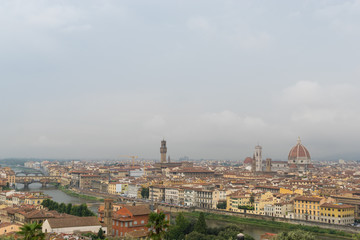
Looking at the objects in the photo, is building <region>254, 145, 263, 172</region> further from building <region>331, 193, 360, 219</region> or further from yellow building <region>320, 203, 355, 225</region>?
yellow building <region>320, 203, 355, 225</region>

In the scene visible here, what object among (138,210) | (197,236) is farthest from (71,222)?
(197,236)

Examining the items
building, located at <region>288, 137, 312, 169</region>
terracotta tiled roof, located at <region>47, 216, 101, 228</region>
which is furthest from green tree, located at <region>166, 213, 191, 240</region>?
building, located at <region>288, 137, 312, 169</region>

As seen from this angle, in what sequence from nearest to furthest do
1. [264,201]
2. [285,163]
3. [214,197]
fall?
1. [264,201]
2. [214,197]
3. [285,163]

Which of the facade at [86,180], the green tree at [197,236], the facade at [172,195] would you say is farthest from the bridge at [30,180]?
the green tree at [197,236]

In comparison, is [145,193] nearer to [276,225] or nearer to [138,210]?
[276,225]

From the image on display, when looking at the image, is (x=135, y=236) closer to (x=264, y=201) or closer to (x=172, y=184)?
(x=264, y=201)

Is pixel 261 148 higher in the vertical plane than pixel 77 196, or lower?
higher

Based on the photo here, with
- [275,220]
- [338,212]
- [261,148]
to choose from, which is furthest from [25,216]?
[261,148]

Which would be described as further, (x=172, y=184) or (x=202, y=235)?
(x=172, y=184)
